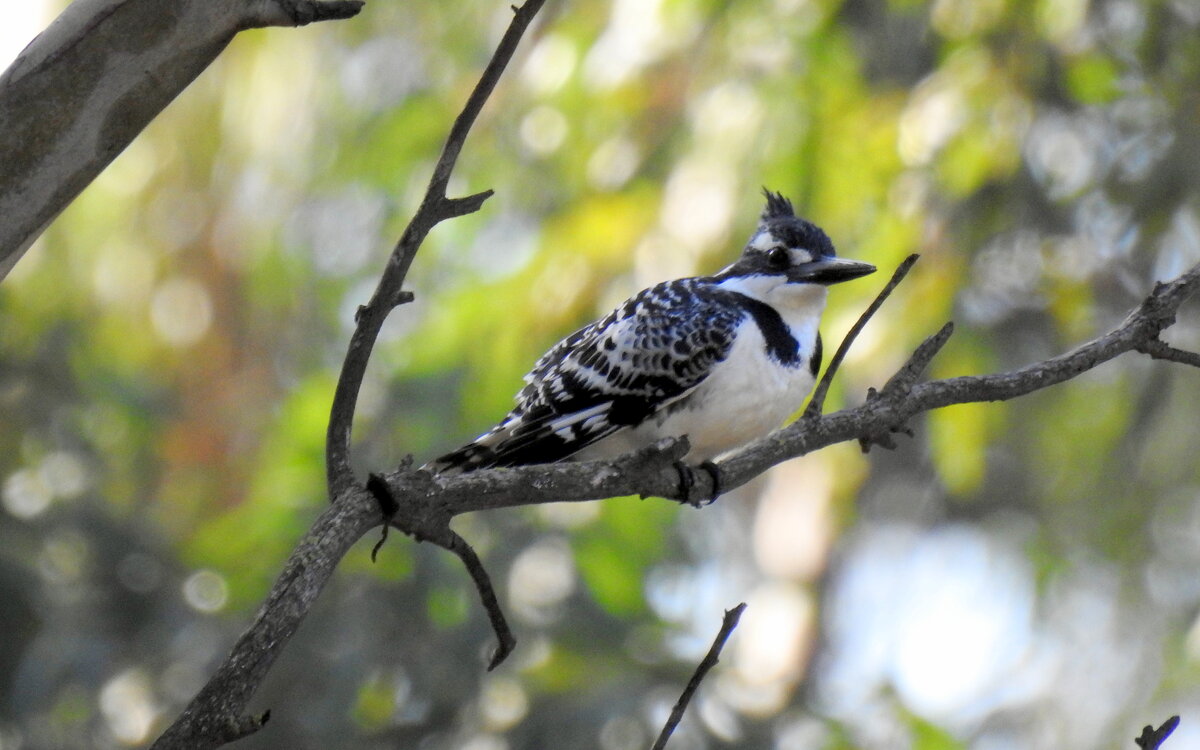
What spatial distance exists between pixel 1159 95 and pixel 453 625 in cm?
415

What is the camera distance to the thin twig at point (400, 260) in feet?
6.64

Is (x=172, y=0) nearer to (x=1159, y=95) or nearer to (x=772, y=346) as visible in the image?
(x=772, y=346)

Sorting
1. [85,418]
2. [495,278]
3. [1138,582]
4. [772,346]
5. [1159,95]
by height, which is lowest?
[1138,582]

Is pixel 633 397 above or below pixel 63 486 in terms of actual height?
below

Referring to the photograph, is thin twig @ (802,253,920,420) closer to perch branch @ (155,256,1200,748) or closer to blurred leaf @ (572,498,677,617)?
perch branch @ (155,256,1200,748)

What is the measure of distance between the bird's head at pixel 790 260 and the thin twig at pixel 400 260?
1.55 metres

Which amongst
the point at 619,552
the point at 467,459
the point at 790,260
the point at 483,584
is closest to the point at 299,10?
the point at 483,584

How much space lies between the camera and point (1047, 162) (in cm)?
662

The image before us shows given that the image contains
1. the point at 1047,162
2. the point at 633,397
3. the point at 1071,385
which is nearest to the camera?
the point at 633,397

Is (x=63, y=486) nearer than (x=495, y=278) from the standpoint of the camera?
Yes

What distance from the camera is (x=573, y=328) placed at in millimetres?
6020

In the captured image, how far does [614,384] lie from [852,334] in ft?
3.11

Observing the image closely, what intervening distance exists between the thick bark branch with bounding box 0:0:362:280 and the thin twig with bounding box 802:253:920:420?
104 centimetres

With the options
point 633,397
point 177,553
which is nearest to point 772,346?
point 633,397
